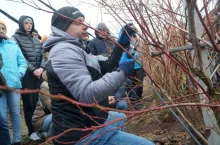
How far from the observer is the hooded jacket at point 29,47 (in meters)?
4.10

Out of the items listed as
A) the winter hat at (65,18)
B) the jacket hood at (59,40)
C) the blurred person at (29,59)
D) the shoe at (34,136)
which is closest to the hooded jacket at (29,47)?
the blurred person at (29,59)

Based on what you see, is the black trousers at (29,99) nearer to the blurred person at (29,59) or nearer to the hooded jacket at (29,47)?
the blurred person at (29,59)

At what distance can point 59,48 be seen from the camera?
1775 mm

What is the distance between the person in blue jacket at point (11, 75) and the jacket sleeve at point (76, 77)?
5.69 feet

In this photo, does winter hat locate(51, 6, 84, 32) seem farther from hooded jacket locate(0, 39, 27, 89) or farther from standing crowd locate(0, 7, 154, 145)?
hooded jacket locate(0, 39, 27, 89)

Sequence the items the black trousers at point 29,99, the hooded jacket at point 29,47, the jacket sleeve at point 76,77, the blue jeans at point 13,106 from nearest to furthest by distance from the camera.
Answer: the jacket sleeve at point 76,77
the blue jeans at point 13,106
the black trousers at point 29,99
the hooded jacket at point 29,47

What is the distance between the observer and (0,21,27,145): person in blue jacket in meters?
3.37

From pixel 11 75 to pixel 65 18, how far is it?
6.03ft

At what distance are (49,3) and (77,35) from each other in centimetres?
46

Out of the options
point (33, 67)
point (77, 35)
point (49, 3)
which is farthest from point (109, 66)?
point (33, 67)

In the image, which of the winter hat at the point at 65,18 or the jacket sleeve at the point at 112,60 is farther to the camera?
the jacket sleeve at the point at 112,60

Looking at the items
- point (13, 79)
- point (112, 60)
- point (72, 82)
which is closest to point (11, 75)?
point (13, 79)

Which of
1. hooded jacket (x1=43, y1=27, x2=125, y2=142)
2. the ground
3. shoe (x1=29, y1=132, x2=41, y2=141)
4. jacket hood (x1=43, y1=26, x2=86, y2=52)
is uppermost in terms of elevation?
jacket hood (x1=43, y1=26, x2=86, y2=52)

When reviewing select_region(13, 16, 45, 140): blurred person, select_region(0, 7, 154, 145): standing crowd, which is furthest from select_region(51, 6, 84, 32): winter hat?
select_region(13, 16, 45, 140): blurred person
